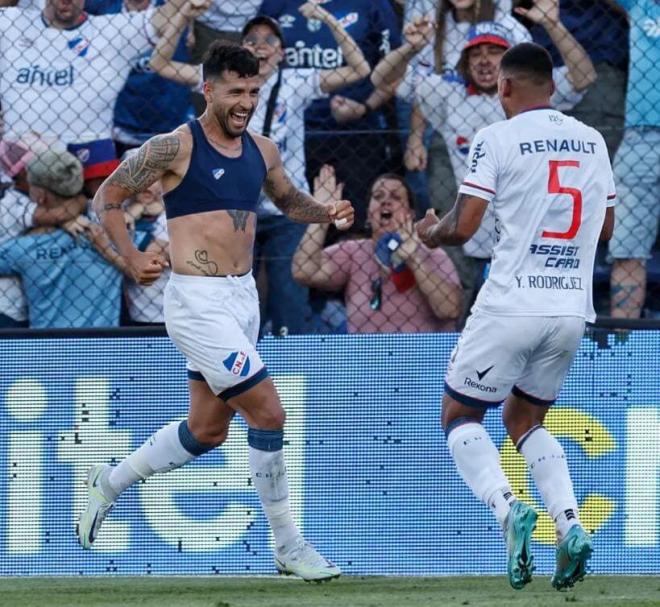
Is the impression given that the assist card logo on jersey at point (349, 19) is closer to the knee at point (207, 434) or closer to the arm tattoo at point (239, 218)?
the arm tattoo at point (239, 218)

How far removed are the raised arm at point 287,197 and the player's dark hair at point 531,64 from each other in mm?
1210

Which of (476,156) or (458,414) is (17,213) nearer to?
(458,414)

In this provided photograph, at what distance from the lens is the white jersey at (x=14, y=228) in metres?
8.20

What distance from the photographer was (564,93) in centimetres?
844

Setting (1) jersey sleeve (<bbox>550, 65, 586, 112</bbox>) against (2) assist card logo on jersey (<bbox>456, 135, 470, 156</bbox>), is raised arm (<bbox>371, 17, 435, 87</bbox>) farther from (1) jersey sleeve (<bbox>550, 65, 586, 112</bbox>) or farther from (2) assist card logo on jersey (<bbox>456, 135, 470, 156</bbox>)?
(1) jersey sleeve (<bbox>550, 65, 586, 112</bbox>)

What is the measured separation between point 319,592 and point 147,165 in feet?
6.58

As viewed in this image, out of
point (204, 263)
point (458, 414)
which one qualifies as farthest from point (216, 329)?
point (458, 414)

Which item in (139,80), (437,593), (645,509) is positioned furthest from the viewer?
(139,80)

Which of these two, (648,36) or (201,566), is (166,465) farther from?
(648,36)

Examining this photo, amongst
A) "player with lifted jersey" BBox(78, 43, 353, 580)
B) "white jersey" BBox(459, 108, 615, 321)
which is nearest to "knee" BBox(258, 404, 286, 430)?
"player with lifted jersey" BBox(78, 43, 353, 580)

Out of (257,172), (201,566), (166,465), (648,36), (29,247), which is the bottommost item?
(201,566)

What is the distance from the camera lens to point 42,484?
725cm

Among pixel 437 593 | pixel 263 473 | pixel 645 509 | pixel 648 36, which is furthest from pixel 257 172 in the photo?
pixel 648 36

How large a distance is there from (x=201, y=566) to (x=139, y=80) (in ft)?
10.7
